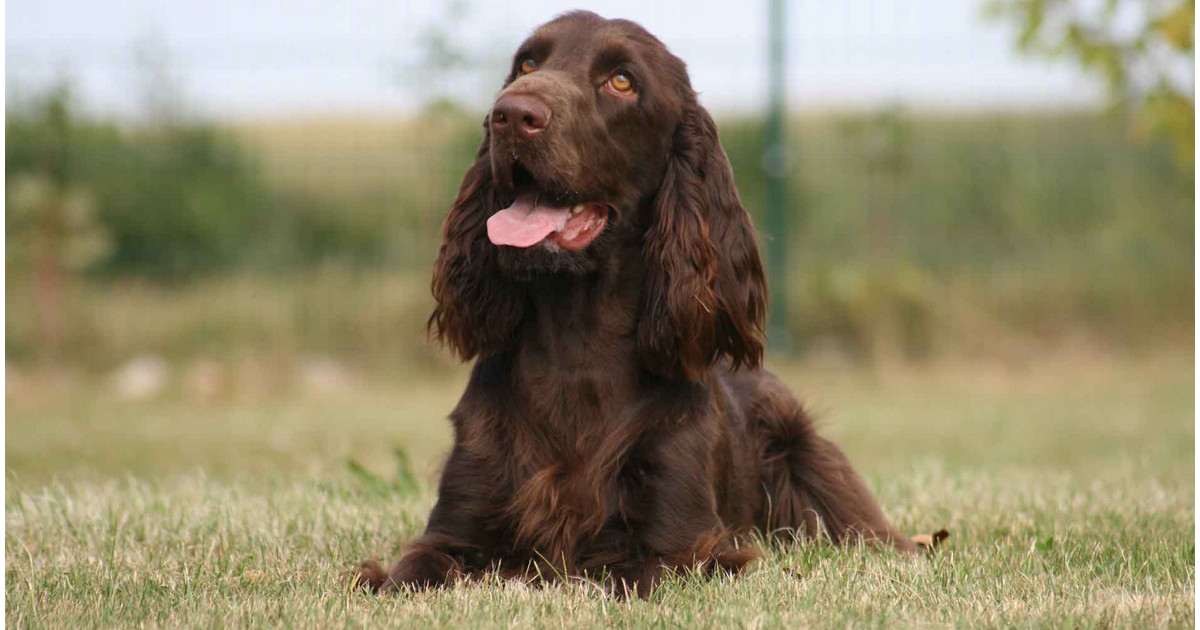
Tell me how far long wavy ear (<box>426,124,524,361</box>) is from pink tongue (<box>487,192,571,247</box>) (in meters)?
0.24

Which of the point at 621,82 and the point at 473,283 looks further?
the point at 473,283

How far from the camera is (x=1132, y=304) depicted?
11.2m

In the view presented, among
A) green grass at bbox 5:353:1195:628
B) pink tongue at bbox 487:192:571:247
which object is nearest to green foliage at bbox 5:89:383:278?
green grass at bbox 5:353:1195:628

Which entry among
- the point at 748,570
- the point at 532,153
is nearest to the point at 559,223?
the point at 532,153

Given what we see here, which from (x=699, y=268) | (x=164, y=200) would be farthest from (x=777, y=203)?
(x=699, y=268)

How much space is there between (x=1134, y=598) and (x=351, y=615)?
1600 millimetres

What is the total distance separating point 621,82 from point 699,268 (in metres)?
0.47

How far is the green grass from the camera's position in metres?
2.79

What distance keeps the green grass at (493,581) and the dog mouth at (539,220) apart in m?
0.76

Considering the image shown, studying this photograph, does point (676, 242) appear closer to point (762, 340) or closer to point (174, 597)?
point (762, 340)

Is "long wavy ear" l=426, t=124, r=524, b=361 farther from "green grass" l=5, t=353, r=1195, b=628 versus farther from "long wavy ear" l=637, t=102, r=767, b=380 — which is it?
"green grass" l=5, t=353, r=1195, b=628

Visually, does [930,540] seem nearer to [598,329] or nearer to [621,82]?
[598,329]

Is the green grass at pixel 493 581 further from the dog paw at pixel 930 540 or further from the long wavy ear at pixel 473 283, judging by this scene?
the long wavy ear at pixel 473 283

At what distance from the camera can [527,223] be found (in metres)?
3.09
